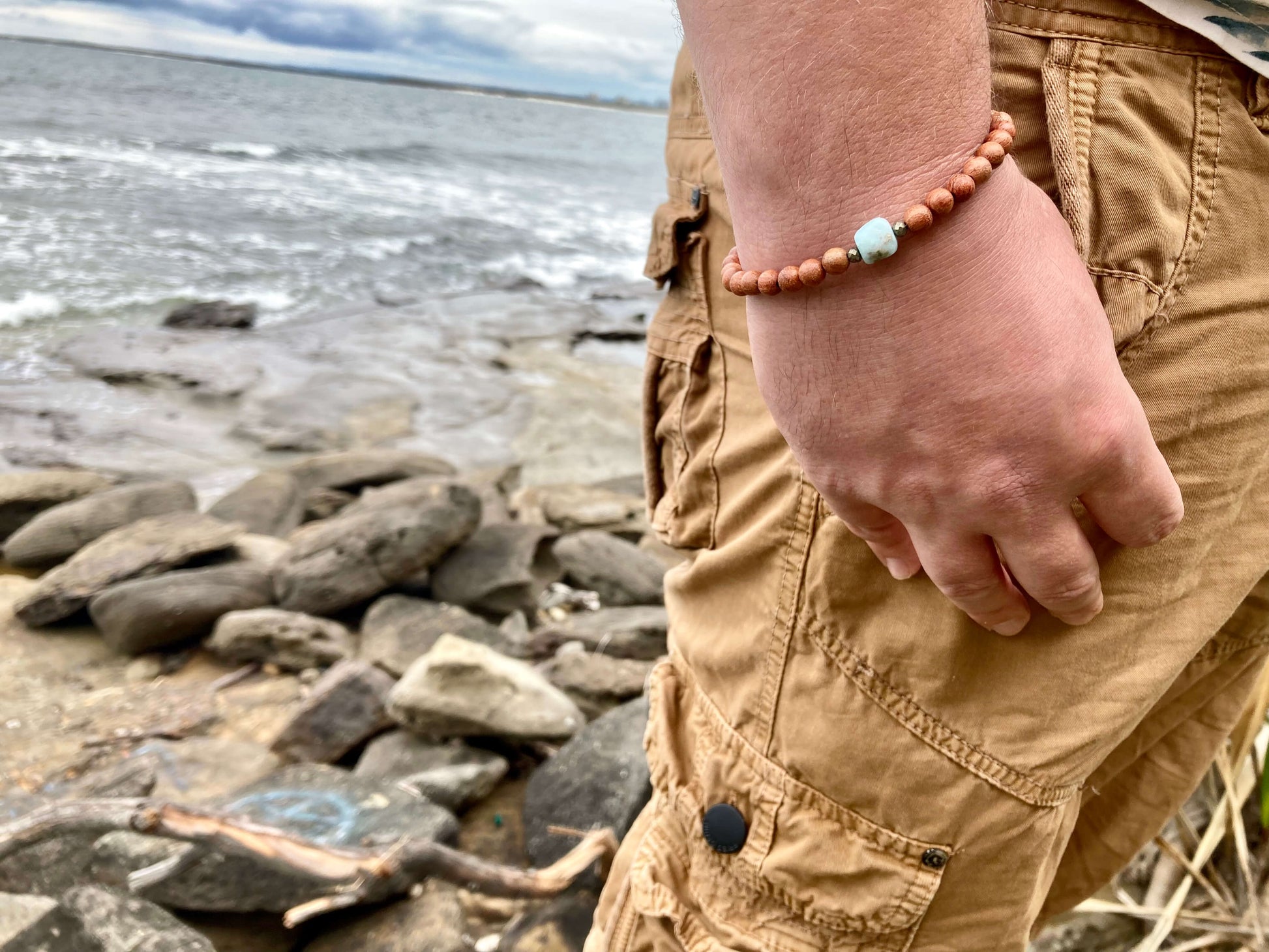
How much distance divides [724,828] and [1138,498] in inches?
22.1

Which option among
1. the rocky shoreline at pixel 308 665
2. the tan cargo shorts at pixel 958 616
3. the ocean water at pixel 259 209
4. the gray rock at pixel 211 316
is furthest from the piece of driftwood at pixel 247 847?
the gray rock at pixel 211 316

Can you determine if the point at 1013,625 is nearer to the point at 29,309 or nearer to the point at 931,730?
the point at 931,730

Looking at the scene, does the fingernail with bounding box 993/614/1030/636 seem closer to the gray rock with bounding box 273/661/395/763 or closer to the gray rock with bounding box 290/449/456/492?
the gray rock with bounding box 273/661/395/763

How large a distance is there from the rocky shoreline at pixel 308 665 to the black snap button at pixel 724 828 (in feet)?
3.66

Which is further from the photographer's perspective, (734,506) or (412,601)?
(412,601)

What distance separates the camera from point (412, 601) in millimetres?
3879

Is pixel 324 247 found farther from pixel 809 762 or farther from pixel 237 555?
Result: pixel 809 762

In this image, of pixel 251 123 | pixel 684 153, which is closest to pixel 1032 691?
pixel 684 153

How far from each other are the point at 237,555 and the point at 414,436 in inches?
127

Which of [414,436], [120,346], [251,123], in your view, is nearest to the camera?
[414,436]

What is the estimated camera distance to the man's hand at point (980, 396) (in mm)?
688

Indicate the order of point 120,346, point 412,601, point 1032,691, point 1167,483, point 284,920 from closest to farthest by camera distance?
point 1167,483 < point 1032,691 < point 284,920 < point 412,601 < point 120,346

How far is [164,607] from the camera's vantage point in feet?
11.9

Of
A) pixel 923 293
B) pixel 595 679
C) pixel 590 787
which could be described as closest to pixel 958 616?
pixel 923 293
